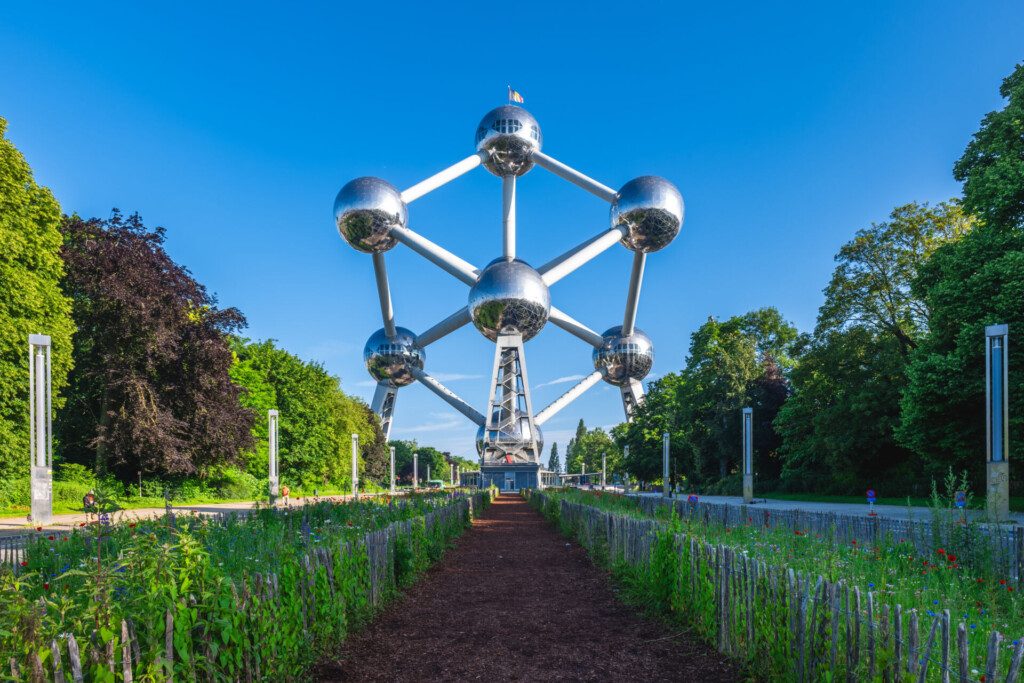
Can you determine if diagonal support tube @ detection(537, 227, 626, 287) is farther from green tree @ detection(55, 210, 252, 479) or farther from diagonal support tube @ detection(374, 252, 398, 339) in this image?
green tree @ detection(55, 210, 252, 479)

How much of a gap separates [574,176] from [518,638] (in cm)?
5327

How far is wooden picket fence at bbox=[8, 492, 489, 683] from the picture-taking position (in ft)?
11.5

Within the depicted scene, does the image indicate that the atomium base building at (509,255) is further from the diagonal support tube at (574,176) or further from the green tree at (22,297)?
the green tree at (22,297)

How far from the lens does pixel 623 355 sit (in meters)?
66.8

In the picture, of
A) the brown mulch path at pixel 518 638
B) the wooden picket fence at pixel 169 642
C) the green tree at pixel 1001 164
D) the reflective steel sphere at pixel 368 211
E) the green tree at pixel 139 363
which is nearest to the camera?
the wooden picket fence at pixel 169 642

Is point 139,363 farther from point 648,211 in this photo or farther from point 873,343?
point 648,211

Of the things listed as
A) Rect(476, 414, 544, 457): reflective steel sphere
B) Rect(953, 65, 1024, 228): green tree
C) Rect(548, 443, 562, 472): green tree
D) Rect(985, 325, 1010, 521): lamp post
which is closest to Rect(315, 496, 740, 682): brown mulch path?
Rect(985, 325, 1010, 521): lamp post

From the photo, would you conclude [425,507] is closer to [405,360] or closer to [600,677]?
[600,677]

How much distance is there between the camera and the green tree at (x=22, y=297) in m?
25.3

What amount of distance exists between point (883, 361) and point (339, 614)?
99.8ft

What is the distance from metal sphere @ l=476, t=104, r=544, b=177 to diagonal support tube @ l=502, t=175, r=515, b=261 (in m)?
1.60

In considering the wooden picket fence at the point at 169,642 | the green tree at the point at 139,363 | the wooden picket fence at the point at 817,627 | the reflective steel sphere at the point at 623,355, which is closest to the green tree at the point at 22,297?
the green tree at the point at 139,363

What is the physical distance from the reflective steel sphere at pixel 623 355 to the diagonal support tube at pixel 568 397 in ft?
3.61

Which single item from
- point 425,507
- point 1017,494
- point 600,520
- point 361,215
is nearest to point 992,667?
point 600,520
